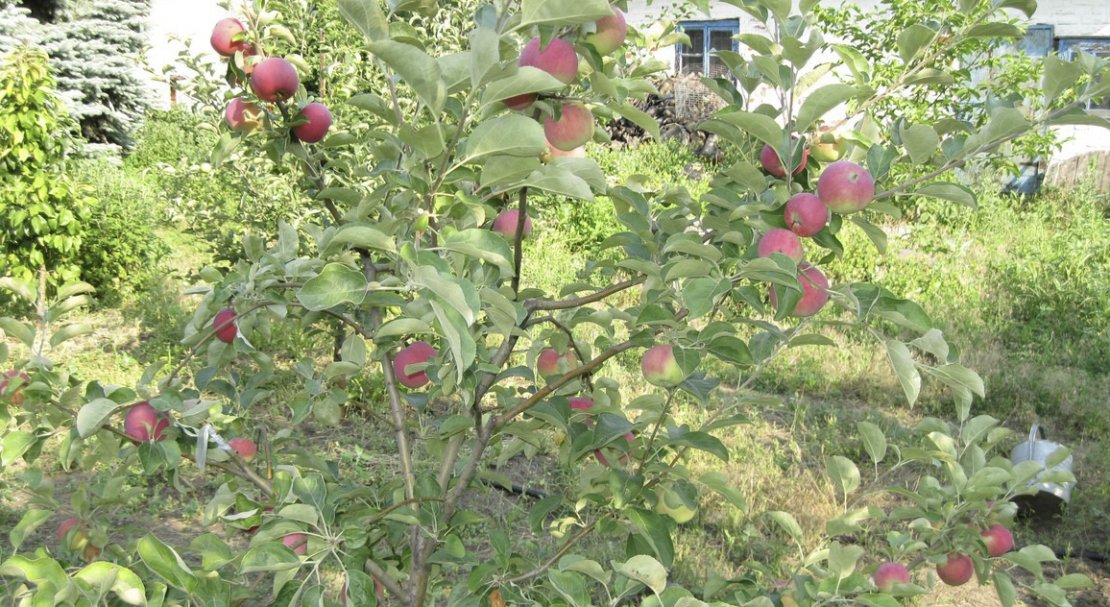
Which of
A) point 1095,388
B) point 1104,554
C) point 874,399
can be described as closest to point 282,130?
point 1104,554

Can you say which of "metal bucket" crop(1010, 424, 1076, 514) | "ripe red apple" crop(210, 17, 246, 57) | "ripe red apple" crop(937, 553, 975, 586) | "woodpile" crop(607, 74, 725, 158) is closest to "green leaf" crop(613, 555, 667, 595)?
"ripe red apple" crop(937, 553, 975, 586)

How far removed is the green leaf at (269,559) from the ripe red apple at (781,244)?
2.36ft

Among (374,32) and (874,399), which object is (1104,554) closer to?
(874,399)

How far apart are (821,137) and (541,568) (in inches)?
31.9

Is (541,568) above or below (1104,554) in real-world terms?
above

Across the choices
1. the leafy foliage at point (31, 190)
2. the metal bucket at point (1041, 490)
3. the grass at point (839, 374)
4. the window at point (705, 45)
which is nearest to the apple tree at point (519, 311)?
the grass at point (839, 374)

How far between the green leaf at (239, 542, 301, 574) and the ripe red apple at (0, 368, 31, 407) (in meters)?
0.56

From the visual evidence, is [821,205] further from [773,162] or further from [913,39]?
[913,39]

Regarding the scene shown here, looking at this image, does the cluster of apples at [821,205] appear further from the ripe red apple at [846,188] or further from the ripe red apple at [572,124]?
the ripe red apple at [572,124]

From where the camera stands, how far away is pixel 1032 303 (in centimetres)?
547

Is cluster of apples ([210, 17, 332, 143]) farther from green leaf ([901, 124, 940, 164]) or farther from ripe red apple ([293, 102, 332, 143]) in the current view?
green leaf ([901, 124, 940, 164])

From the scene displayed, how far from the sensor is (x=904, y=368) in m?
1.06

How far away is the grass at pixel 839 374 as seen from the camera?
3.23 metres

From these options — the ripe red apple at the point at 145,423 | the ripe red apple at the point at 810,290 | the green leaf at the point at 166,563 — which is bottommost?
the green leaf at the point at 166,563
